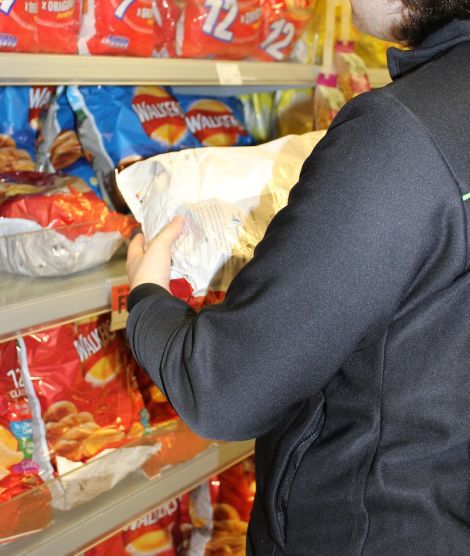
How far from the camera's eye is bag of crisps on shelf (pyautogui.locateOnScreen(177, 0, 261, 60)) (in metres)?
1.43

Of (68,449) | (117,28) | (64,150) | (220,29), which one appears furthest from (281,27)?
(68,449)

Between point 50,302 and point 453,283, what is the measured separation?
26.5 inches

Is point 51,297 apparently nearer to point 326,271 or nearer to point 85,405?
point 85,405

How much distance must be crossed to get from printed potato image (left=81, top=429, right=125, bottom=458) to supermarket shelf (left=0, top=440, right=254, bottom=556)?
0.09 meters

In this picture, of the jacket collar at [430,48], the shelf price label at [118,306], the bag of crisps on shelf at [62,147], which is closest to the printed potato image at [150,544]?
the shelf price label at [118,306]

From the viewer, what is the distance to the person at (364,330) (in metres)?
0.60

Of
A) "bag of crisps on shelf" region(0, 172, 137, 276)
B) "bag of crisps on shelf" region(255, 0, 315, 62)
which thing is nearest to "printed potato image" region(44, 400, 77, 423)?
"bag of crisps on shelf" region(0, 172, 137, 276)

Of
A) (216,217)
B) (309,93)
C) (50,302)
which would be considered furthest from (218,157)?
(309,93)

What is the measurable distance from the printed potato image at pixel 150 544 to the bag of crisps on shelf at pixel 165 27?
1.11 meters

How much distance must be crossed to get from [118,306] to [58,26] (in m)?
0.50

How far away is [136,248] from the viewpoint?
3.27 feet

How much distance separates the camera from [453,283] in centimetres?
67

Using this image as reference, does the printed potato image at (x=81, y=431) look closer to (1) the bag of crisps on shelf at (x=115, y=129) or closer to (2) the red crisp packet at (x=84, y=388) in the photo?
(2) the red crisp packet at (x=84, y=388)

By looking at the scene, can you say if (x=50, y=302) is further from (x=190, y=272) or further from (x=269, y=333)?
(x=269, y=333)
